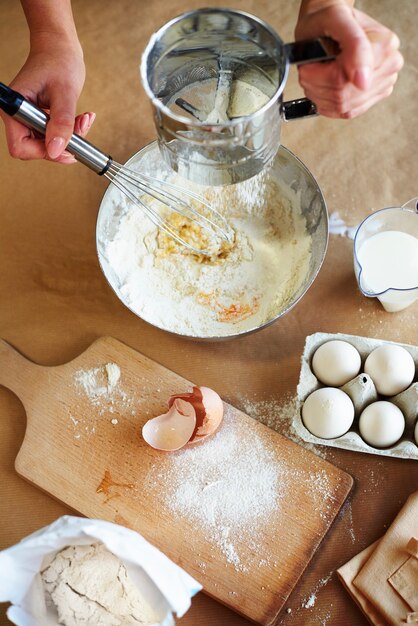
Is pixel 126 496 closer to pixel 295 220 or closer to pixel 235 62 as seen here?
pixel 295 220

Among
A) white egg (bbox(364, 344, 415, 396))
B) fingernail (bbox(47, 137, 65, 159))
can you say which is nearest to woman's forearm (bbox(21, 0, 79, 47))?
fingernail (bbox(47, 137, 65, 159))

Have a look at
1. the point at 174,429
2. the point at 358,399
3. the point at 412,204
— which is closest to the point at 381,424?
the point at 358,399

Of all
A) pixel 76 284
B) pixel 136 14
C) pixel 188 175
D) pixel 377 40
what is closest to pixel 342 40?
pixel 377 40

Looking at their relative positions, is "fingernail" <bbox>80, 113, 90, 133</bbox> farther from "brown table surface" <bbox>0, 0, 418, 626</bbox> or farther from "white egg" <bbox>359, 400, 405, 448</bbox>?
"white egg" <bbox>359, 400, 405, 448</bbox>

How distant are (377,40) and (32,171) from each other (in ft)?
2.55

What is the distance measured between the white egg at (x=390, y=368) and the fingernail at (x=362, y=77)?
16.9 inches

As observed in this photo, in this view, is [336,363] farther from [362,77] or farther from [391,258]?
[362,77]

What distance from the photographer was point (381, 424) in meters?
0.95

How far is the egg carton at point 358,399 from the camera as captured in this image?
958 millimetres

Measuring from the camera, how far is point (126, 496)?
3.28 ft

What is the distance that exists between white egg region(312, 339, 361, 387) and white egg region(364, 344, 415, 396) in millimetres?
26

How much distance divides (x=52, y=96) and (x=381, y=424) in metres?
0.73

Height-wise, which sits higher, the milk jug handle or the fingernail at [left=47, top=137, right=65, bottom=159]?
the fingernail at [left=47, top=137, right=65, bottom=159]

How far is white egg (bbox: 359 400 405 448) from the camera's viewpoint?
37.4 inches
